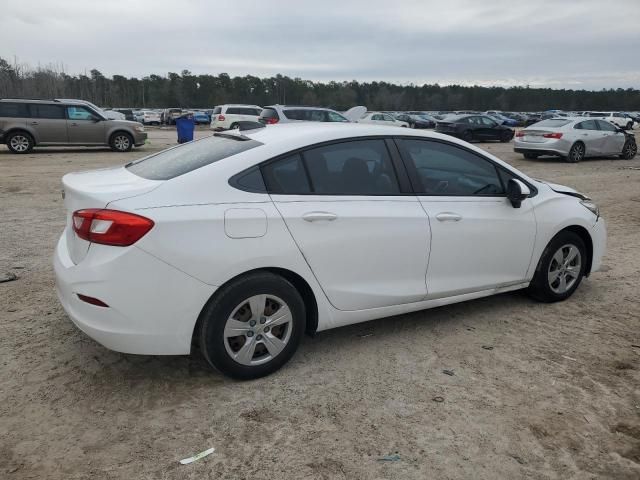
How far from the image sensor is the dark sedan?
86.1ft

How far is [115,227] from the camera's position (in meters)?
2.96

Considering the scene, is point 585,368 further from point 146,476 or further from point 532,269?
point 146,476

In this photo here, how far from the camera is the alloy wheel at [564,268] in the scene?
4.78 metres

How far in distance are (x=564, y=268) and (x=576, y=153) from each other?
14349mm

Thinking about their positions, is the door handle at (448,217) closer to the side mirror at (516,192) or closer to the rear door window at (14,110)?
the side mirror at (516,192)

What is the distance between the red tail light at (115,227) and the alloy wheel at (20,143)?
1668 centimetres

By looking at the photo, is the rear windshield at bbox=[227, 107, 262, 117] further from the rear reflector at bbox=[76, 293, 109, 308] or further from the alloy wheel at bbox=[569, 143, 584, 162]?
the rear reflector at bbox=[76, 293, 109, 308]

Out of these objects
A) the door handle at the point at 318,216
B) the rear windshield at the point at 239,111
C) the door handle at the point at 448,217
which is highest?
the rear windshield at the point at 239,111

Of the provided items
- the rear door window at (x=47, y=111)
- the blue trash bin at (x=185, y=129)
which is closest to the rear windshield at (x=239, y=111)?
the blue trash bin at (x=185, y=129)

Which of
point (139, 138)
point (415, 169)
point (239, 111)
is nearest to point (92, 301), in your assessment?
point (415, 169)

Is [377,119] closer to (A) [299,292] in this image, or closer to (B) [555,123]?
(B) [555,123]

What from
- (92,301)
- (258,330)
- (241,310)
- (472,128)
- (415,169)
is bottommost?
(258,330)

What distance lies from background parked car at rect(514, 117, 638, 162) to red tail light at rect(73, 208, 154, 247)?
1640 centimetres

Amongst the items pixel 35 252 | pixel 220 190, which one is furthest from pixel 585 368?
pixel 35 252
